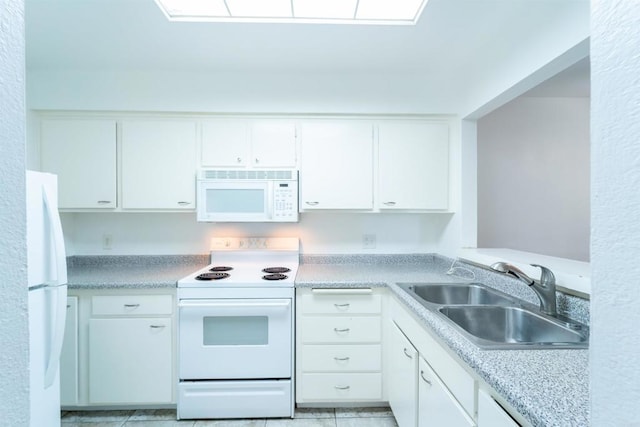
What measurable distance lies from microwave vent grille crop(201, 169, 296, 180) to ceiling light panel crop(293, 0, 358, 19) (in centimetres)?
99

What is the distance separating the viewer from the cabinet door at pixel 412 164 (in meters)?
2.27

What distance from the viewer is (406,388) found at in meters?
1.55

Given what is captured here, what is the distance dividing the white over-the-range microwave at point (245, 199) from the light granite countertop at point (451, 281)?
0.47 meters

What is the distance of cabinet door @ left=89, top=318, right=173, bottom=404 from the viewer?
1.87 meters

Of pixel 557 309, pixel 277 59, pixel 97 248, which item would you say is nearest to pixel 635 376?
pixel 557 309

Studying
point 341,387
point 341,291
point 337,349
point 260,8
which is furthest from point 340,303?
point 260,8

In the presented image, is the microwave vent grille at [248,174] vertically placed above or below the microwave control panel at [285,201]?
above

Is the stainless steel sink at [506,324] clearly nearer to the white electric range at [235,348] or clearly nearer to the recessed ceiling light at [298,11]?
the white electric range at [235,348]

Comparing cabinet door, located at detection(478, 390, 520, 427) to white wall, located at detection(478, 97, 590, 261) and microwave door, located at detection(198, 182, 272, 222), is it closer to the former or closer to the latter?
microwave door, located at detection(198, 182, 272, 222)

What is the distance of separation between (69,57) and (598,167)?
2.81 metres

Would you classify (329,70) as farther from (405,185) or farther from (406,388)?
(406,388)

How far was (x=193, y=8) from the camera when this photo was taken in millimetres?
1555

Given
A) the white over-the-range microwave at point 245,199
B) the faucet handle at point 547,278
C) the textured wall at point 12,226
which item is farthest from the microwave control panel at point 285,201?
the textured wall at point 12,226

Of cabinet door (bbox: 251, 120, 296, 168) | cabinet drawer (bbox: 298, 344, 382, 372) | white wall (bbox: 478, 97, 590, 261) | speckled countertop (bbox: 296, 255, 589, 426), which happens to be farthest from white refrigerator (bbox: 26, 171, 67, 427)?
white wall (bbox: 478, 97, 590, 261)
